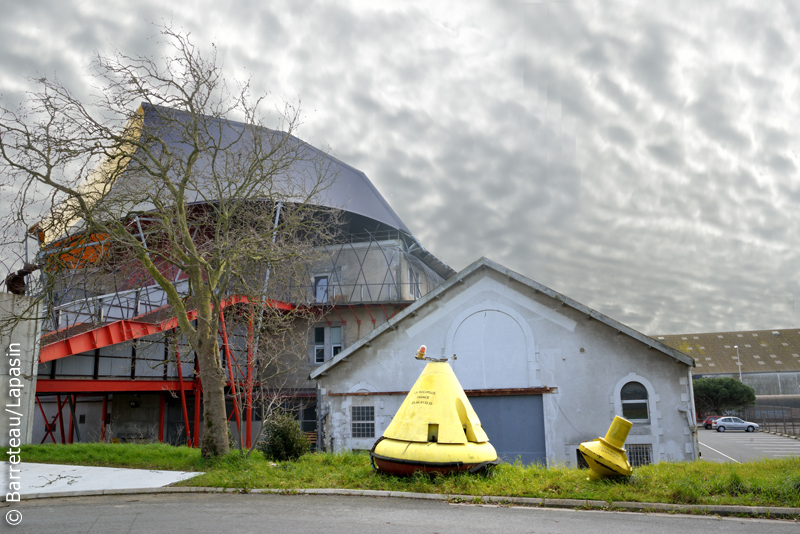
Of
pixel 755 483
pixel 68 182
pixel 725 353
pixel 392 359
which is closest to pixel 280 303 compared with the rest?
pixel 392 359

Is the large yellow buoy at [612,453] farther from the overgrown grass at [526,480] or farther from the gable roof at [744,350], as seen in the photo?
the gable roof at [744,350]

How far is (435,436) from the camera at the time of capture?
1037 cm

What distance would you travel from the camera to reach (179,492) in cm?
1043

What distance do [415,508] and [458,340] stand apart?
10.1 m

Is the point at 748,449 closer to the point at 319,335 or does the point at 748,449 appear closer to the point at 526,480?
the point at 319,335

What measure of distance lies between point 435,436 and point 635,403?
8.69 metres

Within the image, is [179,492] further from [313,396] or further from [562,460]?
[313,396]

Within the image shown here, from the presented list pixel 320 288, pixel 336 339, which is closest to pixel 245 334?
pixel 336 339

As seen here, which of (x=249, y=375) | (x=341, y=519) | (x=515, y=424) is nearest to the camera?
(x=341, y=519)

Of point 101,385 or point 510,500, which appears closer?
point 510,500

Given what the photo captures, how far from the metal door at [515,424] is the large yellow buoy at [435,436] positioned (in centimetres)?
670

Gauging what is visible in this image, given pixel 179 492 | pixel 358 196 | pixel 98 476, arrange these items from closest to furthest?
pixel 179 492, pixel 98 476, pixel 358 196

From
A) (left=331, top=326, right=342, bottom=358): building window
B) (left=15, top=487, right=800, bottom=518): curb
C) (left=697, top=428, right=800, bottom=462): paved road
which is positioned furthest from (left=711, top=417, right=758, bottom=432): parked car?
(left=15, top=487, right=800, bottom=518): curb

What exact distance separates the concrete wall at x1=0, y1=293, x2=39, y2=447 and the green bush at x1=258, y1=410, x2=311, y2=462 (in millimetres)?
7408
